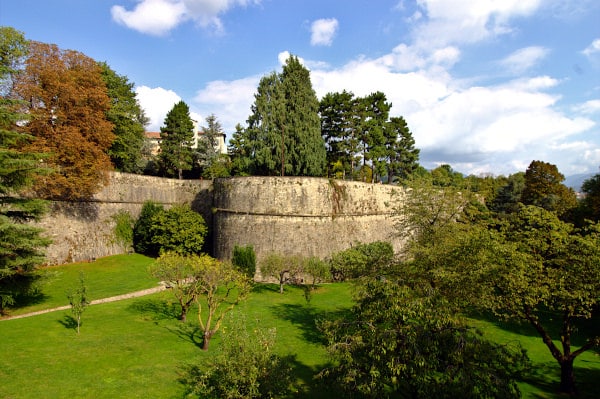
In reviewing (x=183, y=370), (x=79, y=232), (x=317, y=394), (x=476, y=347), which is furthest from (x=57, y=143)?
(x=476, y=347)

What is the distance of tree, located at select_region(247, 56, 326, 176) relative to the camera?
30653 mm

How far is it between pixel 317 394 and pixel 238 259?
1530 cm

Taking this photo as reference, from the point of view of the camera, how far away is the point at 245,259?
25234 millimetres

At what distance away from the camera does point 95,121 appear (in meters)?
24.2

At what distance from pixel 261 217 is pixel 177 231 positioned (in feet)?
23.6

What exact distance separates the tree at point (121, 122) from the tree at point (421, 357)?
28.1 meters

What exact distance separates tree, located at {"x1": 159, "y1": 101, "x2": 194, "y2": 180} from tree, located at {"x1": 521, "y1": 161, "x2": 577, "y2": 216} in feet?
134

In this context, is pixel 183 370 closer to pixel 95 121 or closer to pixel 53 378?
pixel 53 378

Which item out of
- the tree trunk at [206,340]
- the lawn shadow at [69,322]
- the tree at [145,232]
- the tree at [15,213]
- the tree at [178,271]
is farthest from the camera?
the tree at [145,232]

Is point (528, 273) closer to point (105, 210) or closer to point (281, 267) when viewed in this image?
point (281, 267)

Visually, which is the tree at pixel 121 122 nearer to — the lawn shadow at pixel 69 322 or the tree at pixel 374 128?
the lawn shadow at pixel 69 322

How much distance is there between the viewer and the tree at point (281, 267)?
23.2 m

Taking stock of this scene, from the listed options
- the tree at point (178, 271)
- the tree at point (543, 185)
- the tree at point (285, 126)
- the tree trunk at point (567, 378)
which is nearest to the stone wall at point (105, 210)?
the tree at point (285, 126)

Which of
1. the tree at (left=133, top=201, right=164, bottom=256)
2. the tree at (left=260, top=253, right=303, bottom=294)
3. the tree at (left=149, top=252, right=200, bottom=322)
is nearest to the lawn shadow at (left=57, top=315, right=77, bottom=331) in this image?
the tree at (left=149, top=252, right=200, bottom=322)
